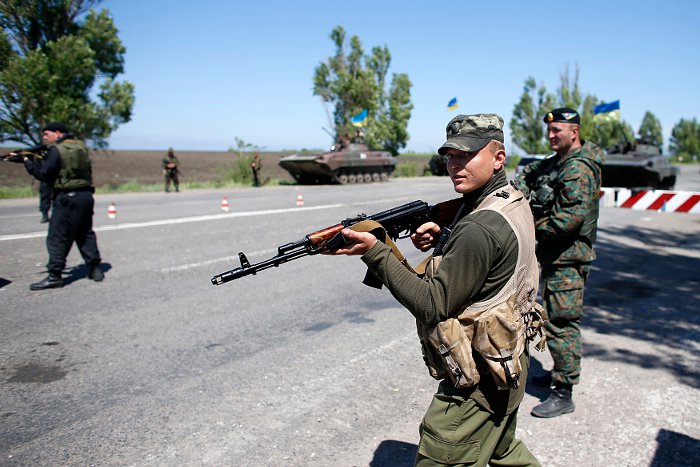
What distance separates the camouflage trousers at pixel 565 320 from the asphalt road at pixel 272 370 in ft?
1.02

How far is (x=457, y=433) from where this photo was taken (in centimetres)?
213

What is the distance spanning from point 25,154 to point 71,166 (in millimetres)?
831

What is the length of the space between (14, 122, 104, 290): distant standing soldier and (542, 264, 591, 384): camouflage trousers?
5.35 meters

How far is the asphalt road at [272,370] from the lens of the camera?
10.7 ft

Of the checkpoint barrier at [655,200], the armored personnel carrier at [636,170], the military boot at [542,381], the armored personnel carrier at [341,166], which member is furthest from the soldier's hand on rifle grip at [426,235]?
the armored personnel carrier at [341,166]

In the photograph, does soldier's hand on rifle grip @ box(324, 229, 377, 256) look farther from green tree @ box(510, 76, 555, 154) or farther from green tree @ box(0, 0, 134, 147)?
green tree @ box(510, 76, 555, 154)

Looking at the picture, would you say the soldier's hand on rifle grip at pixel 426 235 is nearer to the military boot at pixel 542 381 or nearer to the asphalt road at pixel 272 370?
the asphalt road at pixel 272 370

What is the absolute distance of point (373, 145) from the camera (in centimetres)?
4122

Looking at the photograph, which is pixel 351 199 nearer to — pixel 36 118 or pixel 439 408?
pixel 36 118

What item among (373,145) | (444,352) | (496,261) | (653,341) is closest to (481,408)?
(444,352)

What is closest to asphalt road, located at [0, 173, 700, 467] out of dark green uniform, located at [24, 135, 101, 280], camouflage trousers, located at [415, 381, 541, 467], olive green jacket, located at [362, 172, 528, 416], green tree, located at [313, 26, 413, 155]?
dark green uniform, located at [24, 135, 101, 280]

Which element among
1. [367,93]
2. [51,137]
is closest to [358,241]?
[51,137]

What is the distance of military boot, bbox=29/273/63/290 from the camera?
646 cm

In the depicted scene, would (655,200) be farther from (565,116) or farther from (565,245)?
(565,245)
